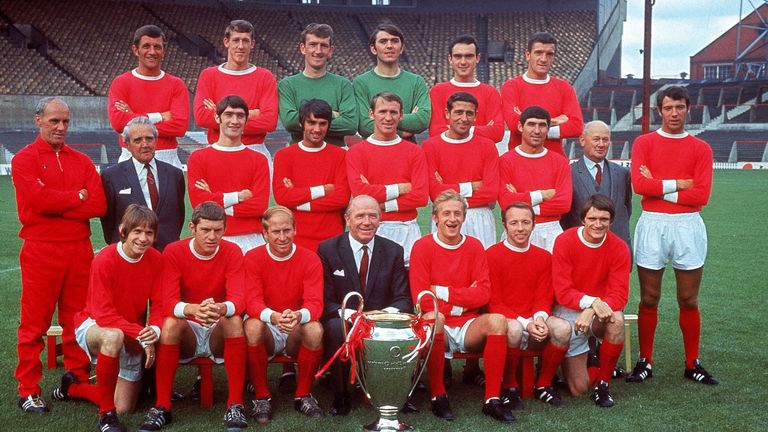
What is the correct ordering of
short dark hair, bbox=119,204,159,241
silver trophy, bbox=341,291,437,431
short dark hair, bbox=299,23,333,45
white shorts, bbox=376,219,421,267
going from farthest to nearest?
short dark hair, bbox=299,23,333,45 → white shorts, bbox=376,219,421,267 → short dark hair, bbox=119,204,159,241 → silver trophy, bbox=341,291,437,431

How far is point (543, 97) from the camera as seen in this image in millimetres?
6234

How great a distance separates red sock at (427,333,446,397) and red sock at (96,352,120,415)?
5.76 ft

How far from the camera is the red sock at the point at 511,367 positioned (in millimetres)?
4957

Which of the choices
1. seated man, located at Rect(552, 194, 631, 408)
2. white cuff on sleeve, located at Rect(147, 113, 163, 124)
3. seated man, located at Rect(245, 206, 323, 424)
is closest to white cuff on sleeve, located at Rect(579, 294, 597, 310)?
seated man, located at Rect(552, 194, 631, 408)

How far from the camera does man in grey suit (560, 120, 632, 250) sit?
581cm

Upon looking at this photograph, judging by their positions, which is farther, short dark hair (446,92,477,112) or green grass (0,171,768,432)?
short dark hair (446,92,477,112)

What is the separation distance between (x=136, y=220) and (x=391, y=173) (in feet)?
5.72

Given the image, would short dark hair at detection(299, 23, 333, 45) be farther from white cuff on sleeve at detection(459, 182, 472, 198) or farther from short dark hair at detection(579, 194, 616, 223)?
short dark hair at detection(579, 194, 616, 223)

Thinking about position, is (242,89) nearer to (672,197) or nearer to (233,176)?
(233,176)

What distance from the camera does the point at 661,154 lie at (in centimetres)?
563

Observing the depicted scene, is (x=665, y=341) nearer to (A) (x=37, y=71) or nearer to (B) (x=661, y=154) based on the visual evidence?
(B) (x=661, y=154)

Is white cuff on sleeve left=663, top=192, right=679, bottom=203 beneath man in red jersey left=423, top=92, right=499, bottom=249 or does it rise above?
beneath

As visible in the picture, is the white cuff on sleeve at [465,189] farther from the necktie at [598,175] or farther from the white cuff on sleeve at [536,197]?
the necktie at [598,175]

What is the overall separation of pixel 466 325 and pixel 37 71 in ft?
92.2
